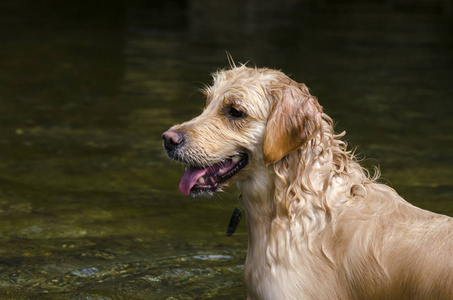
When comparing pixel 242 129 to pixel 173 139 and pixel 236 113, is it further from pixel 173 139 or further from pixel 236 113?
pixel 173 139

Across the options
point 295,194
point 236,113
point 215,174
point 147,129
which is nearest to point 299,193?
point 295,194

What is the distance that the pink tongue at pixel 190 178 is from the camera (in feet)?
18.9

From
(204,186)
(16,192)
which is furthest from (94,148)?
(204,186)

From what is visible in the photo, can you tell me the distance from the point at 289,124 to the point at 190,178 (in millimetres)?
875

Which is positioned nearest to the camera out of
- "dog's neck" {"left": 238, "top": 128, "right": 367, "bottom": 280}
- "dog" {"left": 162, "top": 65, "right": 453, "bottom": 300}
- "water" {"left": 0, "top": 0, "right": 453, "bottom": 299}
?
"dog" {"left": 162, "top": 65, "right": 453, "bottom": 300}

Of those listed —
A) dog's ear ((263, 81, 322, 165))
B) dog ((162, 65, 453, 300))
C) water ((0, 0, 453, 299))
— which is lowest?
water ((0, 0, 453, 299))

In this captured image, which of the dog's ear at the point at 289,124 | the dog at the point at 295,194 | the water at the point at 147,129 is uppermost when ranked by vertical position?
the dog's ear at the point at 289,124

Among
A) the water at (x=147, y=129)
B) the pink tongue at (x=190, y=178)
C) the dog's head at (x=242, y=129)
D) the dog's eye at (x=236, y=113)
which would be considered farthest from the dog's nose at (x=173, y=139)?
the water at (x=147, y=129)

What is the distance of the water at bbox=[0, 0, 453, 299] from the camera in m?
7.55

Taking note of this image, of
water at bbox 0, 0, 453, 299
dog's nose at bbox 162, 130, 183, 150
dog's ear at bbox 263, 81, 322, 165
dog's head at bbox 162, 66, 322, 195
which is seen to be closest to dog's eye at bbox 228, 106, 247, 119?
dog's head at bbox 162, 66, 322, 195

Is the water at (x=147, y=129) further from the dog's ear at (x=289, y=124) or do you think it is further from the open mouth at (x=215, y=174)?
the dog's ear at (x=289, y=124)

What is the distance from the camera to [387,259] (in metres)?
5.25

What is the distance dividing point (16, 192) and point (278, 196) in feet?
16.2

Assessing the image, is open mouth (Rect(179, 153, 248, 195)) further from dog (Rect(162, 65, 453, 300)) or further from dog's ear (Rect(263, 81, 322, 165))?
dog's ear (Rect(263, 81, 322, 165))
